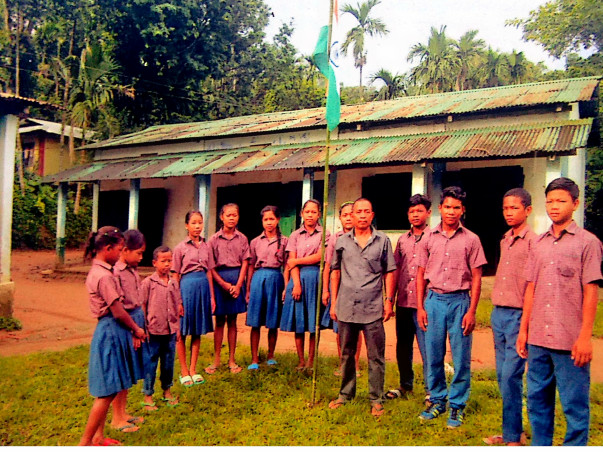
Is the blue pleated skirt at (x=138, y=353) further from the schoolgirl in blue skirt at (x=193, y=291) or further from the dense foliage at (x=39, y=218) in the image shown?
the dense foliage at (x=39, y=218)

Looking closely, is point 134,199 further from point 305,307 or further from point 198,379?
point 305,307

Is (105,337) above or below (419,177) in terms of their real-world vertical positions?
below

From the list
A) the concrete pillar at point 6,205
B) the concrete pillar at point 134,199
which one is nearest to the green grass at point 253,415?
the concrete pillar at point 6,205

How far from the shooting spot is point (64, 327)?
6.72m

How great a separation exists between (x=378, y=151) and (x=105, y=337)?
6.76m

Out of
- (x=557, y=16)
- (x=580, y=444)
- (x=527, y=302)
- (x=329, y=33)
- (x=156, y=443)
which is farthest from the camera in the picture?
(x=557, y=16)

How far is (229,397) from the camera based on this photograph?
3.77m

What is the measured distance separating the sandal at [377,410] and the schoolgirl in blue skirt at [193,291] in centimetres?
154

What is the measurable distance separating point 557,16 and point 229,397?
1772cm

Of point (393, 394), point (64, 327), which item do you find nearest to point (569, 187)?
point (393, 394)

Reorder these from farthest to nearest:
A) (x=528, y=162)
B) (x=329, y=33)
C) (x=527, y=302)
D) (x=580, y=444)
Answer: (x=528, y=162)
(x=329, y=33)
(x=527, y=302)
(x=580, y=444)

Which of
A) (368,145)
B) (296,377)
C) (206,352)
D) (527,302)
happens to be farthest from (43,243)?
(527,302)

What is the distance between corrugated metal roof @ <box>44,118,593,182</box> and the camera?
287 inches

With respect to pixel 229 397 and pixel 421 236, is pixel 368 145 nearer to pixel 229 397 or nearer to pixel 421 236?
pixel 421 236
